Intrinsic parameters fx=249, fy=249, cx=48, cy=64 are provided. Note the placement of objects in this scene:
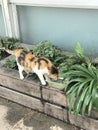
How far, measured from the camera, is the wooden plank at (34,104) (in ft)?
9.20

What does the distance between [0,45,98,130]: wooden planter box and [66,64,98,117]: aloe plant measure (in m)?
0.14

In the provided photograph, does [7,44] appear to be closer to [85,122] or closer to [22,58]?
[22,58]

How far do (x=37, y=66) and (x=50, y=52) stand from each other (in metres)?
0.38

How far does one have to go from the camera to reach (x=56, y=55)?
123 inches

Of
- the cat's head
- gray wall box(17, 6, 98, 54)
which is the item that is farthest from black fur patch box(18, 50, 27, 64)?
gray wall box(17, 6, 98, 54)

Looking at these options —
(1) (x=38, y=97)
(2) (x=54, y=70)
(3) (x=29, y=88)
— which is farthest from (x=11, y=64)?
(2) (x=54, y=70)

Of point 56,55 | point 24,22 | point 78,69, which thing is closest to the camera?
point 78,69

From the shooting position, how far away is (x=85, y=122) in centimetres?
263

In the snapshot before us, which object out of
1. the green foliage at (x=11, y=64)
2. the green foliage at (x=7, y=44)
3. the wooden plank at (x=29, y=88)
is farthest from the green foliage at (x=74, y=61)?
the green foliage at (x=7, y=44)

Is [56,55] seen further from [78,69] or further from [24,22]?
[24,22]

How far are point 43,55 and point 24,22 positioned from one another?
0.83 meters

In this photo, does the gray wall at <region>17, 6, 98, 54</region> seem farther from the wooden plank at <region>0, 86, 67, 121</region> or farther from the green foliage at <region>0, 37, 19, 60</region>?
the wooden plank at <region>0, 86, 67, 121</region>

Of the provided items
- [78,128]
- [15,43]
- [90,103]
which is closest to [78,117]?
[78,128]

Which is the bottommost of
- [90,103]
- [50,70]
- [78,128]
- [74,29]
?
[78,128]
